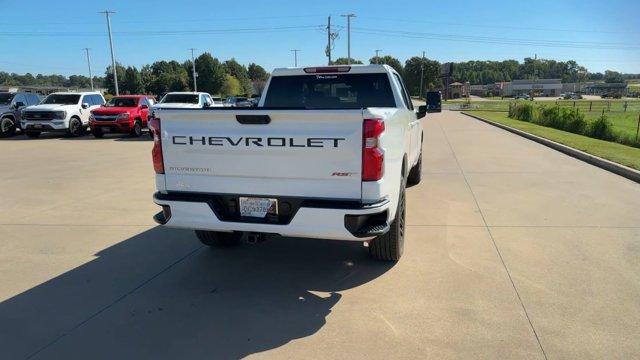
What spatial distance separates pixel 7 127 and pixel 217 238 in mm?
19494

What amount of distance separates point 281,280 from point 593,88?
197 metres

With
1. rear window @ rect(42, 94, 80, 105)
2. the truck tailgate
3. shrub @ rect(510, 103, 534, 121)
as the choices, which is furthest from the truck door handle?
shrub @ rect(510, 103, 534, 121)

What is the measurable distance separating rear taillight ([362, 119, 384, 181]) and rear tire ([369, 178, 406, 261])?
99 centimetres

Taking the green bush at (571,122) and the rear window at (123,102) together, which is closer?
the green bush at (571,122)

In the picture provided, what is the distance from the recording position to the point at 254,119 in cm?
364

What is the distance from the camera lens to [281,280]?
441cm

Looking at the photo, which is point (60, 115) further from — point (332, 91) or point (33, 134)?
point (332, 91)

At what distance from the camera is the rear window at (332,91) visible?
5.77 m

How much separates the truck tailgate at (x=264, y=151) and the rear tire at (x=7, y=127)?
19977 mm

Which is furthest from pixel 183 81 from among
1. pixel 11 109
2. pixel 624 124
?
pixel 624 124

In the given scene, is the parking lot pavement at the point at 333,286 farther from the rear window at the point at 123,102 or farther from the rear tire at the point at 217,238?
the rear window at the point at 123,102

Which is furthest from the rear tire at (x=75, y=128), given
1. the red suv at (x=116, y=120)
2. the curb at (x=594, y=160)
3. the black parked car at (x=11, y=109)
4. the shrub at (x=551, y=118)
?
the shrub at (x=551, y=118)

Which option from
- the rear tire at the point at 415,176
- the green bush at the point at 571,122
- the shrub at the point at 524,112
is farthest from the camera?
the shrub at the point at 524,112

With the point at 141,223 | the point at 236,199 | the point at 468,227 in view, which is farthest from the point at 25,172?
the point at 468,227
